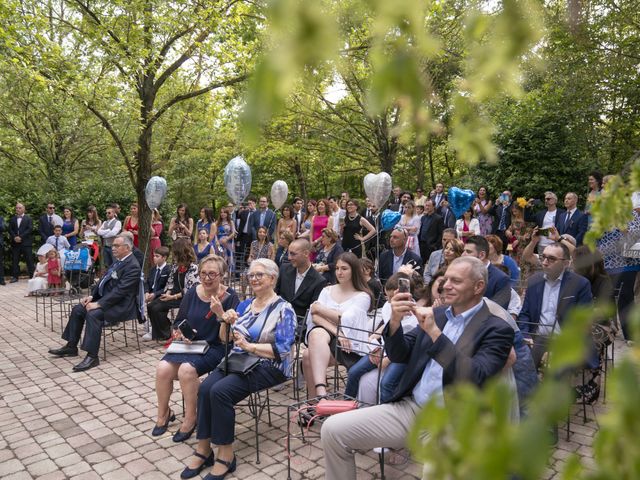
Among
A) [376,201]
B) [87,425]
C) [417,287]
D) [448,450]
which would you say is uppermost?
[376,201]

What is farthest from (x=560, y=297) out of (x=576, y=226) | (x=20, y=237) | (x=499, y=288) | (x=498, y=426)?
(x=20, y=237)

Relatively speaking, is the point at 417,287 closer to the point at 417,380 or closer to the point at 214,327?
the point at 417,380

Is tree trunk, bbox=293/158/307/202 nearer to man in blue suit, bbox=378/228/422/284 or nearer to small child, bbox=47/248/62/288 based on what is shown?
small child, bbox=47/248/62/288

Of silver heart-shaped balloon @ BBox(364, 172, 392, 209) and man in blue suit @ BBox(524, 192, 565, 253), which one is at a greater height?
silver heart-shaped balloon @ BBox(364, 172, 392, 209)

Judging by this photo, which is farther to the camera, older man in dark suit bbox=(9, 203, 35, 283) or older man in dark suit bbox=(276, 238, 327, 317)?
older man in dark suit bbox=(9, 203, 35, 283)

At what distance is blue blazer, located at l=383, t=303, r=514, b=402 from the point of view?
270 centimetres

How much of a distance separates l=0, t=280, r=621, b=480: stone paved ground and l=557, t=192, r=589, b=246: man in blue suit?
383cm

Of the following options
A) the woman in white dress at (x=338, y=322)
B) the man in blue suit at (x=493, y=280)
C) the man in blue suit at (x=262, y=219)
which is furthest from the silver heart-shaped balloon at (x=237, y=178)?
the man in blue suit at (x=493, y=280)

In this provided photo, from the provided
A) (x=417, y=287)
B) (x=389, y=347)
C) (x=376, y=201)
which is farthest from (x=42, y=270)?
(x=389, y=347)

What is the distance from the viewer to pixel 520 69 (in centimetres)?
105

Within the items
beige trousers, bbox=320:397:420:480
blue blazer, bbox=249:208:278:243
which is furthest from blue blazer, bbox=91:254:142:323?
blue blazer, bbox=249:208:278:243

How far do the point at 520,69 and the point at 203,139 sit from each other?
1898 cm

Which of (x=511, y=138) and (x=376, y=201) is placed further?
(x=511, y=138)

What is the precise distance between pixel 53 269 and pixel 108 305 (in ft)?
16.5
